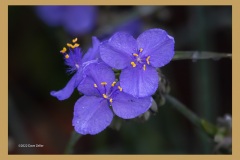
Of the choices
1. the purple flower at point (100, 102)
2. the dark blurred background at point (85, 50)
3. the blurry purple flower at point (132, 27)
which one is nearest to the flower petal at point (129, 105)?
the purple flower at point (100, 102)

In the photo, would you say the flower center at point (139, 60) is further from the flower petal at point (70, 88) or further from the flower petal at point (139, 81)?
the flower petal at point (70, 88)

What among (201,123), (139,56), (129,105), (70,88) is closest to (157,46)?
(139,56)

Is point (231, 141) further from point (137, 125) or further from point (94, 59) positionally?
point (137, 125)

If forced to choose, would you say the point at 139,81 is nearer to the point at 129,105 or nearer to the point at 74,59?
the point at 129,105

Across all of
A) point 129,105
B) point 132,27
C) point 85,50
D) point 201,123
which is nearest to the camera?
point 129,105

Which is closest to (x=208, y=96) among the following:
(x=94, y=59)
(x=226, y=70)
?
(x=226, y=70)
